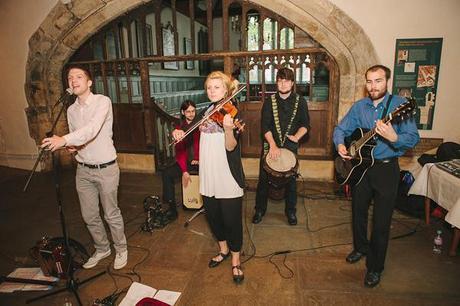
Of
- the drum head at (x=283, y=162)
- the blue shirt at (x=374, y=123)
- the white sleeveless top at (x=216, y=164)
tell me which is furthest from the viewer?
the drum head at (x=283, y=162)

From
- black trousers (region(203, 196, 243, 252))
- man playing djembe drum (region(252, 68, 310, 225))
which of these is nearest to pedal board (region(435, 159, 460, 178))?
man playing djembe drum (region(252, 68, 310, 225))

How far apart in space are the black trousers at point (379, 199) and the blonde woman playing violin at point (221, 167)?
112cm

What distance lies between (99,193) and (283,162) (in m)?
1.98

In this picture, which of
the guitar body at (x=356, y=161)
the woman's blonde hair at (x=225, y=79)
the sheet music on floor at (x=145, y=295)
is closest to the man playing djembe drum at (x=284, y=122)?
the guitar body at (x=356, y=161)

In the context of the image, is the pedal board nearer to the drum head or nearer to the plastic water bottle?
the plastic water bottle

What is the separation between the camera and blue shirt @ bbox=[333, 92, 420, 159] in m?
2.38

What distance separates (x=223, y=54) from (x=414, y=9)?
2.91m

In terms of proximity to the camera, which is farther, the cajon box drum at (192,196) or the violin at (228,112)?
the cajon box drum at (192,196)

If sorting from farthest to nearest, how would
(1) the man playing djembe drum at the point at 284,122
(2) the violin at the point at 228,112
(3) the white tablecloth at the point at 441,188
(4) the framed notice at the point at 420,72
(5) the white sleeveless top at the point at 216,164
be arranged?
(4) the framed notice at the point at 420,72 → (1) the man playing djembe drum at the point at 284,122 → (3) the white tablecloth at the point at 441,188 → (5) the white sleeveless top at the point at 216,164 → (2) the violin at the point at 228,112

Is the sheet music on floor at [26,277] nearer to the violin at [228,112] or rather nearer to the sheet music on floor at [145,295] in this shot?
the sheet music on floor at [145,295]

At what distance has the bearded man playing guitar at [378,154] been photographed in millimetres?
2393

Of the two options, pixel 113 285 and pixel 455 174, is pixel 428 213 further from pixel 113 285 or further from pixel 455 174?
pixel 113 285

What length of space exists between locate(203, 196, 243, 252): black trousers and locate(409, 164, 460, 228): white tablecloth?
2.06 meters

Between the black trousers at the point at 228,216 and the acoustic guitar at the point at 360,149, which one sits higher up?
the acoustic guitar at the point at 360,149
